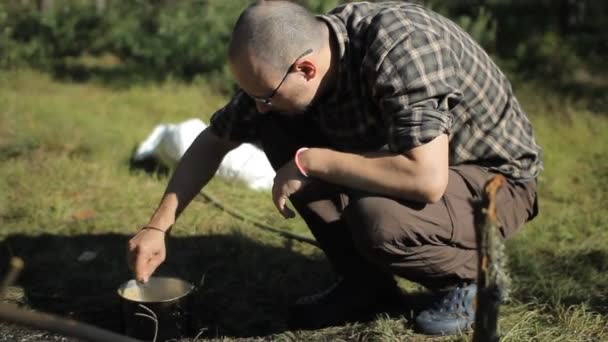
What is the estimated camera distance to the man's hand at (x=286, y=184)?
239 centimetres

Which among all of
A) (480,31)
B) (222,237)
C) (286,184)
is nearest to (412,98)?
(286,184)

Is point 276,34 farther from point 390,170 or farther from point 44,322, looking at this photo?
point 44,322

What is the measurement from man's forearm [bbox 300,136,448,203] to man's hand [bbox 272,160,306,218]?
0.12ft

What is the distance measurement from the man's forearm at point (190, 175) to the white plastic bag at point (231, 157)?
1.46 metres

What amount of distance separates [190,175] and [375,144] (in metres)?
0.60

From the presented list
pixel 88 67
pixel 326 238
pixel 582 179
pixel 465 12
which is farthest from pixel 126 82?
pixel 326 238

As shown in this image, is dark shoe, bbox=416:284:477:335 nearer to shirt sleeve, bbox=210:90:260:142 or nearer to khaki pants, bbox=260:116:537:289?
khaki pants, bbox=260:116:537:289

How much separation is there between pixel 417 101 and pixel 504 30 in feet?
16.1

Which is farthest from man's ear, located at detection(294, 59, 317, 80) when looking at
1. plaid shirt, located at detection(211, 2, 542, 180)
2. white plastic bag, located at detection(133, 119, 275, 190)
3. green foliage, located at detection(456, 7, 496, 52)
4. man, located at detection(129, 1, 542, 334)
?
green foliage, located at detection(456, 7, 496, 52)

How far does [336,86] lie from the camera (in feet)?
7.97

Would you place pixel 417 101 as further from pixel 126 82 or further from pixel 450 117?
pixel 126 82

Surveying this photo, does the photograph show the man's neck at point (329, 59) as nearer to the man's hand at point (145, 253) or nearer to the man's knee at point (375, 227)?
the man's knee at point (375, 227)

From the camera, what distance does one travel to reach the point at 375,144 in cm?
254

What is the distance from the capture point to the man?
7.39ft
